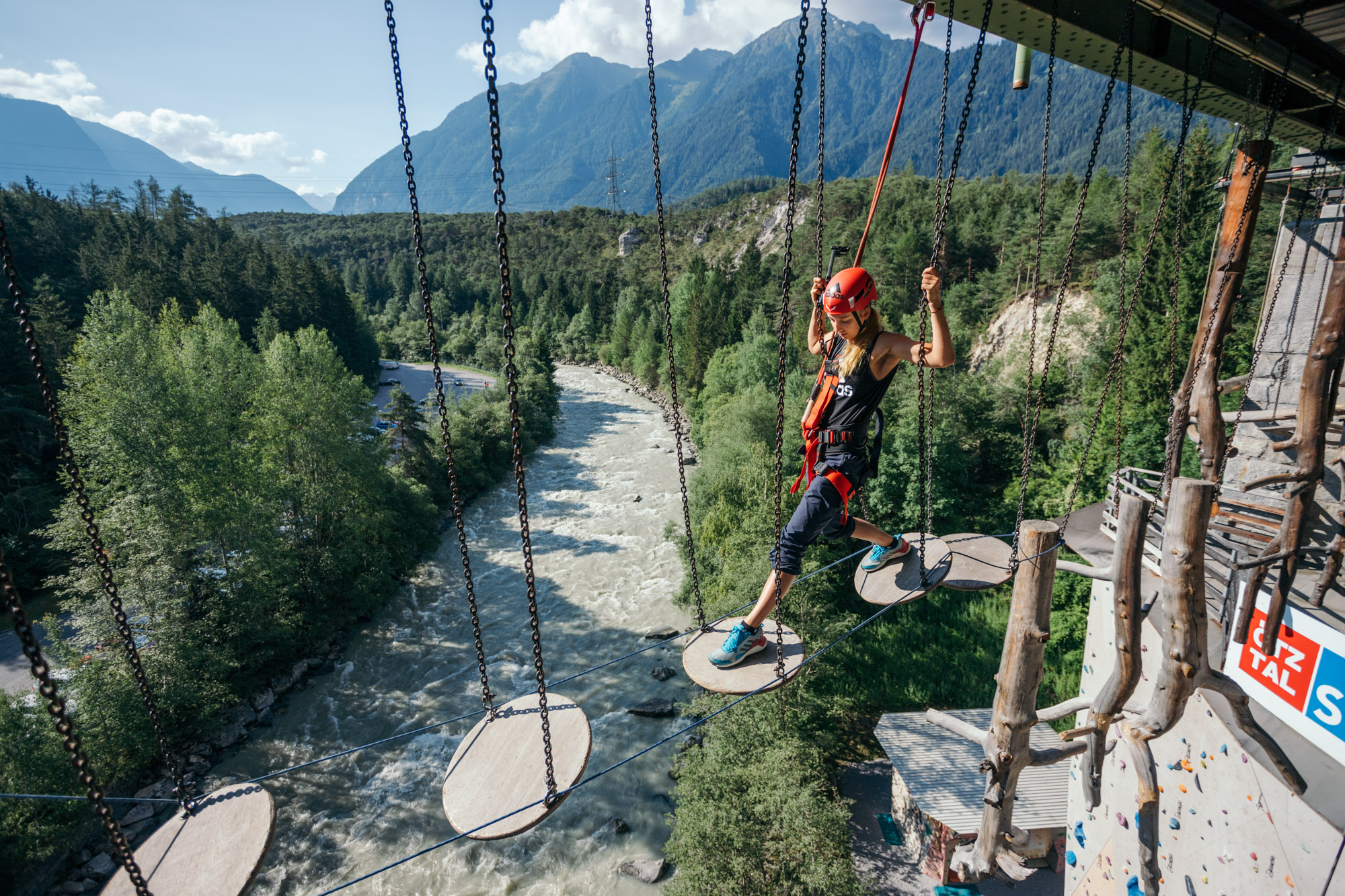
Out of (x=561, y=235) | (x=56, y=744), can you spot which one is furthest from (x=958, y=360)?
(x=561, y=235)

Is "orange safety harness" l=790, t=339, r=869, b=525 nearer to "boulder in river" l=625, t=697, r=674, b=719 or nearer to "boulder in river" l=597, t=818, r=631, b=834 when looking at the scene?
"boulder in river" l=597, t=818, r=631, b=834

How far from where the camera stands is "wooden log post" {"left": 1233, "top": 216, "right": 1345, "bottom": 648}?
5066 millimetres

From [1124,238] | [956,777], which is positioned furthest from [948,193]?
[1124,238]

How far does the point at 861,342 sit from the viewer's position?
3.82m

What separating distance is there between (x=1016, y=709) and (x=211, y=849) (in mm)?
4442

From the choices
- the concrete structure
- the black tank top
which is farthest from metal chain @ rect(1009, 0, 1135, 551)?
the concrete structure

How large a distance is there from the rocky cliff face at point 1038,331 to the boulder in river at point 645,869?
18.8 meters

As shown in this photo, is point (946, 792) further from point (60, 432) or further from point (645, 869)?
point (60, 432)

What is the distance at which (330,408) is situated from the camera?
17.2 m

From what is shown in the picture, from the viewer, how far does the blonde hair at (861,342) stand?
378cm

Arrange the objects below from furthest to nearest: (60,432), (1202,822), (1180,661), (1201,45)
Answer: (1201,45)
(1202,822)
(1180,661)
(60,432)

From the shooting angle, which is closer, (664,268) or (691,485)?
(664,268)

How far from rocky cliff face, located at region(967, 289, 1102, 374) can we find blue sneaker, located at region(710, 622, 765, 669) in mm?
19970

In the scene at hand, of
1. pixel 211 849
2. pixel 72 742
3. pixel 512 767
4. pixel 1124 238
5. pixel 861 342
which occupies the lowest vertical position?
pixel 211 849
